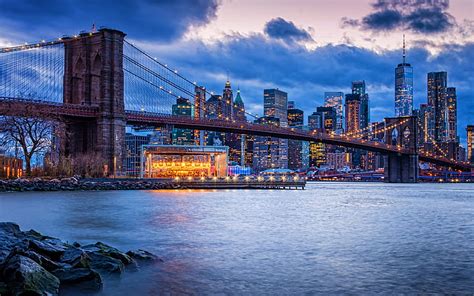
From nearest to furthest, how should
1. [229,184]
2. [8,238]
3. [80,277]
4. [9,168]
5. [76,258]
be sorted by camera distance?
[80,277] → [76,258] → [8,238] → [9,168] → [229,184]

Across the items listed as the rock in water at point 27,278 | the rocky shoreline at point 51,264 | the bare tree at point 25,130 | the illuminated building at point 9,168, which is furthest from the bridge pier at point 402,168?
the rock in water at point 27,278

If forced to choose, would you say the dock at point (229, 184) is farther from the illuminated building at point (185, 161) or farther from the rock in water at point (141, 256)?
the rock in water at point (141, 256)

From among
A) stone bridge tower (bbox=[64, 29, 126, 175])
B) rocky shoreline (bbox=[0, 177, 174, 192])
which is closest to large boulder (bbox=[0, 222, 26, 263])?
rocky shoreline (bbox=[0, 177, 174, 192])

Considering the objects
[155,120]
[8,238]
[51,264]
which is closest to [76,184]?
[155,120]

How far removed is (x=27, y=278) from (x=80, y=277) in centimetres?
172

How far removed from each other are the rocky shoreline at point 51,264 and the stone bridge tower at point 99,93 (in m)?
47.0

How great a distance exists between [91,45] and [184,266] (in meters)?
55.2

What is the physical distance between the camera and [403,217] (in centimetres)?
2947

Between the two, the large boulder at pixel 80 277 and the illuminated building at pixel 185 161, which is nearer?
the large boulder at pixel 80 277

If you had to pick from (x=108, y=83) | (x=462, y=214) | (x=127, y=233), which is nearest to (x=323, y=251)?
(x=127, y=233)

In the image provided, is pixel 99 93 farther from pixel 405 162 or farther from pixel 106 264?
pixel 405 162

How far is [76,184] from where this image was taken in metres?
51.5

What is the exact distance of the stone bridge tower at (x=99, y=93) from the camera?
60906 millimetres

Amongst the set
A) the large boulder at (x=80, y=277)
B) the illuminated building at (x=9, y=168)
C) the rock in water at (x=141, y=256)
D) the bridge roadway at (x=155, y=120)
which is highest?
the bridge roadway at (x=155, y=120)
